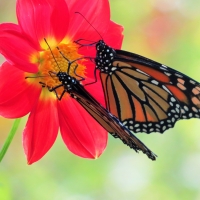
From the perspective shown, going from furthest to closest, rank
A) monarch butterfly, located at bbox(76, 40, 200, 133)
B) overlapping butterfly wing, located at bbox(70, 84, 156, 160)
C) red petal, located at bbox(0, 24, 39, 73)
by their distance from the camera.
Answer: monarch butterfly, located at bbox(76, 40, 200, 133), overlapping butterfly wing, located at bbox(70, 84, 156, 160), red petal, located at bbox(0, 24, 39, 73)

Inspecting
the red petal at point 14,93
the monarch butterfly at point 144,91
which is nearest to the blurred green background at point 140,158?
the monarch butterfly at point 144,91

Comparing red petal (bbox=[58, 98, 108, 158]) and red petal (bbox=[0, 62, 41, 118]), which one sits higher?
red petal (bbox=[58, 98, 108, 158])

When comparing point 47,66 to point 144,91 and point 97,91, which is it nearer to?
point 97,91

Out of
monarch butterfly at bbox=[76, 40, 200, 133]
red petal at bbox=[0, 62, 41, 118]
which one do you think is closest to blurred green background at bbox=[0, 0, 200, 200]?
monarch butterfly at bbox=[76, 40, 200, 133]

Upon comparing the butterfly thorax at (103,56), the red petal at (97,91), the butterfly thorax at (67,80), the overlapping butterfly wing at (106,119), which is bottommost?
the overlapping butterfly wing at (106,119)

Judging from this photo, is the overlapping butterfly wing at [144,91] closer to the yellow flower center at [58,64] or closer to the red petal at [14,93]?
the yellow flower center at [58,64]

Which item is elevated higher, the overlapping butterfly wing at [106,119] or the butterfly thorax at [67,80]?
the butterfly thorax at [67,80]

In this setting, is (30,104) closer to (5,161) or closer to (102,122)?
(102,122)

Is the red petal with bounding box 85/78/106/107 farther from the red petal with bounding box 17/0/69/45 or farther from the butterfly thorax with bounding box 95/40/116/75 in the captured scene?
the red petal with bounding box 17/0/69/45
